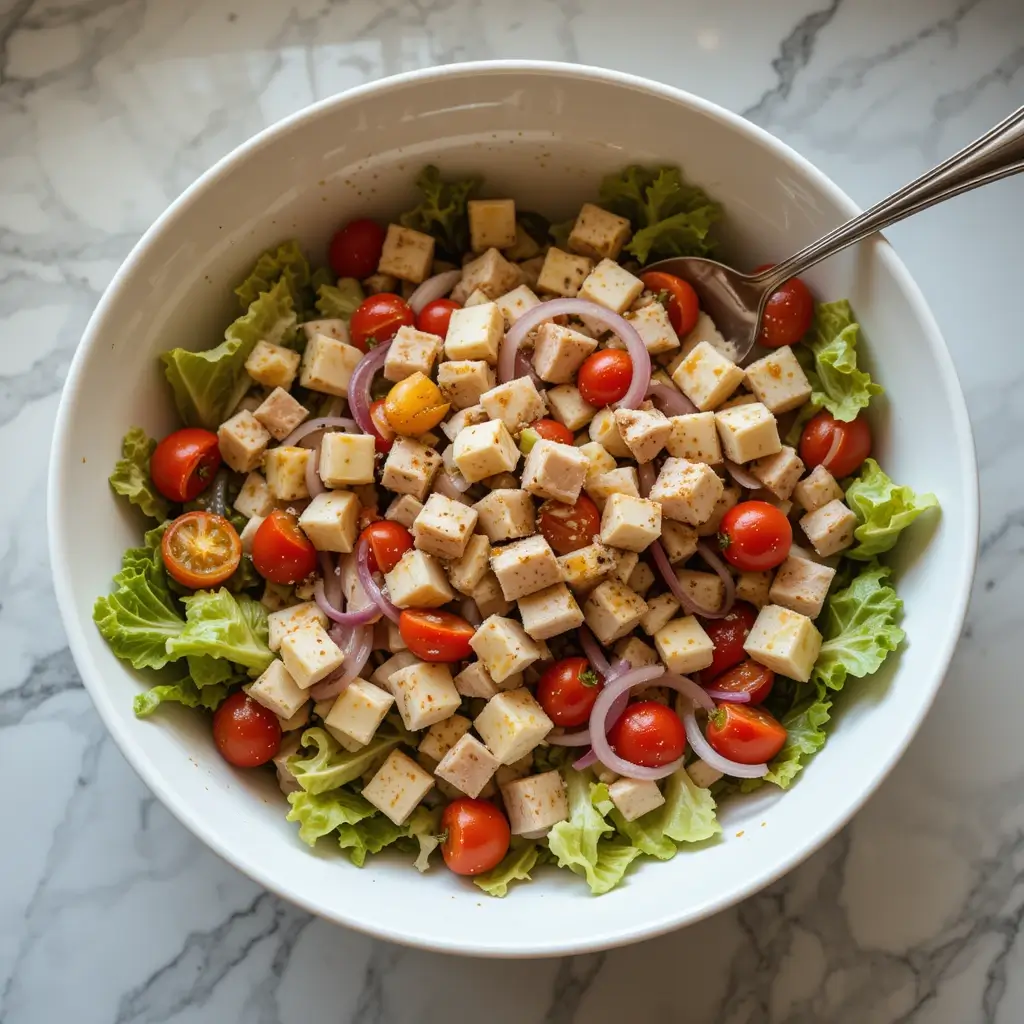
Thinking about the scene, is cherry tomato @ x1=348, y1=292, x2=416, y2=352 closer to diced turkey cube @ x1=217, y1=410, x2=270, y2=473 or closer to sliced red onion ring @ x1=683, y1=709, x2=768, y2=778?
diced turkey cube @ x1=217, y1=410, x2=270, y2=473

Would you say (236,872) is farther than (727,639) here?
Yes

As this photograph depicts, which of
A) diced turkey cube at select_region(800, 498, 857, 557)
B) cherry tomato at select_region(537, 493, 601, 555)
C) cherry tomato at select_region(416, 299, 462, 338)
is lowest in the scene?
cherry tomato at select_region(537, 493, 601, 555)

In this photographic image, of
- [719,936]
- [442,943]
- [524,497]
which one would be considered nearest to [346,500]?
[524,497]

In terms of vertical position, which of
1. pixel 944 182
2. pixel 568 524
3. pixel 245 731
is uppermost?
pixel 944 182

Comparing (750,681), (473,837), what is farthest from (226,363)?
(750,681)

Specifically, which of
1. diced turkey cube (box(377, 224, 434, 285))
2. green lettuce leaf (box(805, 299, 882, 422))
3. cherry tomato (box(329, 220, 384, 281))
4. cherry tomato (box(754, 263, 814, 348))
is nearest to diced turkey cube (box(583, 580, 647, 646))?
green lettuce leaf (box(805, 299, 882, 422))

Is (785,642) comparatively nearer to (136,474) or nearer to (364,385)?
(364,385)

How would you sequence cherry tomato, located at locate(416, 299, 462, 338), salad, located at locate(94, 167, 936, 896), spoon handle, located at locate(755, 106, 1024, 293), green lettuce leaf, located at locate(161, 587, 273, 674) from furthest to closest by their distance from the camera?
cherry tomato, located at locate(416, 299, 462, 338)
salad, located at locate(94, 167, 936, 896)
green lettuce leaf, located at locate(161, 587, 273, 674)
spoon handle, located at locate(755, 106, 1024, 293)
